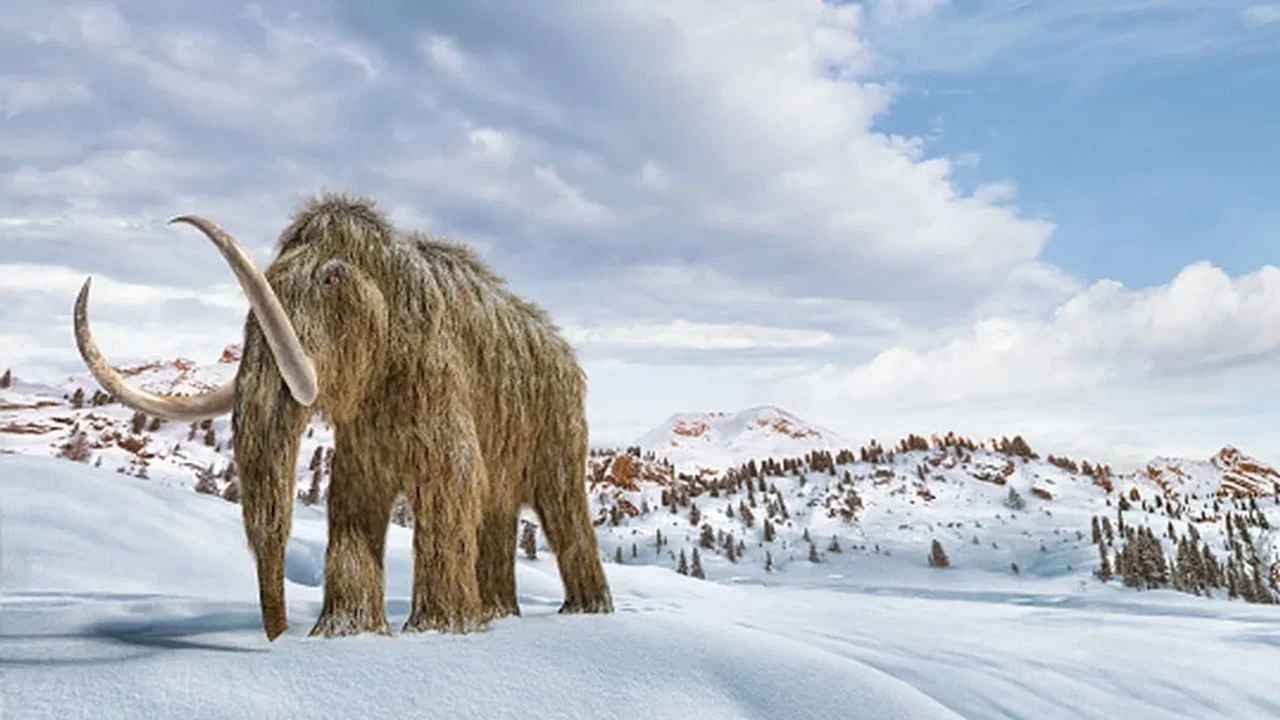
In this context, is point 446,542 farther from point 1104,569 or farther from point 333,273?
point 1104,569

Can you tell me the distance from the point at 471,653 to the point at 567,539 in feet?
8.13

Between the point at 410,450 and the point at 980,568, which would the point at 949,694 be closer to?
the point at 410,450

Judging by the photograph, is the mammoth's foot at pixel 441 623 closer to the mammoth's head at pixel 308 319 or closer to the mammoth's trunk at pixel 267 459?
the mammoth's trunk at pixel 267 459

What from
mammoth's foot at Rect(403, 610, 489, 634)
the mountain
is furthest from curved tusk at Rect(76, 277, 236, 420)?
the mountain

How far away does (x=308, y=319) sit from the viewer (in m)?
3.86

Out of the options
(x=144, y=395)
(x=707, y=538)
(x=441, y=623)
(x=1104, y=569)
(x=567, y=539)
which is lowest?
(x=1104, y=569)

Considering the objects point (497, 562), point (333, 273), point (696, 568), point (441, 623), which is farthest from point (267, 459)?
point (696, 568)

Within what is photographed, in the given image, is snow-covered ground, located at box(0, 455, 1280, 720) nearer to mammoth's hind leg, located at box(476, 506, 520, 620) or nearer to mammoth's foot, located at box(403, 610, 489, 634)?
mammoth's foot, located at box(403, 610, 489, 634)

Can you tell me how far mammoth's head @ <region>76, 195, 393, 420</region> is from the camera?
340 centimetres

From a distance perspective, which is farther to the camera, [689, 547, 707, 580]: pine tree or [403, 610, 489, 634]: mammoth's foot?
[689, 547, 707, 580]: pine tree

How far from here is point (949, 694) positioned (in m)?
3.57

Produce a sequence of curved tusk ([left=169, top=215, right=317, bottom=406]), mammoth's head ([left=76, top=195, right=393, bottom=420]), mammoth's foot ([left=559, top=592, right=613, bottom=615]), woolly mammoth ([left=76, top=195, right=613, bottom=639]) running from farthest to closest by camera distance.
Result: mammoth's foot ([left=559, top=592, right=613, bottom=615]) → woolly mammoth ([left=76, top=195, right=613, bottom=639]) → mammoth's head ([left=76, top=195, right=393, bottom=420]) → curved tusk ([left=169, top=215, right=317, bottom=406])

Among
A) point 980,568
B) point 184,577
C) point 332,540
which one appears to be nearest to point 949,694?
point 332,540

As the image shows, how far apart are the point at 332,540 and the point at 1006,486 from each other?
5041 cm
